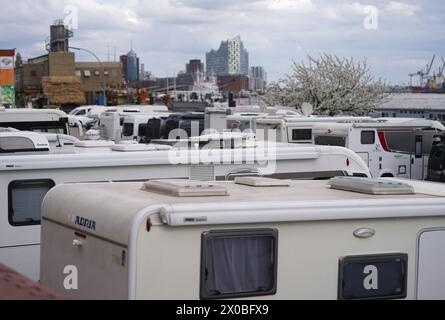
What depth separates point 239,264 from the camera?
5434mm

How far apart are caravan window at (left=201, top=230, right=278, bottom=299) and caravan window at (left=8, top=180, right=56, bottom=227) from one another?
14.8 feet

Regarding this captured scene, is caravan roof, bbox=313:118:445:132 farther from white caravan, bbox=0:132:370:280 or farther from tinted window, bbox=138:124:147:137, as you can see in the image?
white caravan, bbox=0:132:370:280

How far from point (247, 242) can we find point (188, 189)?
2.11 feet

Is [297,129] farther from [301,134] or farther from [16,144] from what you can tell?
[16,144]

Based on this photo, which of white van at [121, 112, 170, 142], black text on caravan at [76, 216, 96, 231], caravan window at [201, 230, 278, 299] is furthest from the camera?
white van at [121, 112, 170, 142]

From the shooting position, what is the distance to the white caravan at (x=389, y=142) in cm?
2266

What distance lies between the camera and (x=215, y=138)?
14086 mm

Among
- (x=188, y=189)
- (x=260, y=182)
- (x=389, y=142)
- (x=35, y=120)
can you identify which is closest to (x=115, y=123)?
(x=35, y=120)

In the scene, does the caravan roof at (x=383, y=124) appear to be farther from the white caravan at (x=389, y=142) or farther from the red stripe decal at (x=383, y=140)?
the red stripe decal at (x=383, y=140)

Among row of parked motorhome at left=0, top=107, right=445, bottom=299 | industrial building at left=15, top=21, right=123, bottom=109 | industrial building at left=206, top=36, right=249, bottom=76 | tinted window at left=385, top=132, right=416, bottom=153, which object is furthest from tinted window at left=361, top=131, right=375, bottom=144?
industrial building at left=206, top=36, right=249, bottom=76

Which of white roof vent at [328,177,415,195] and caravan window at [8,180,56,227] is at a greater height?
white roof vent at [328,177,415,195]

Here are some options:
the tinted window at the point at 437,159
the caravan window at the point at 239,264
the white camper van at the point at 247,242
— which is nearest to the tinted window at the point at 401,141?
the tinted window at the point at 437,159

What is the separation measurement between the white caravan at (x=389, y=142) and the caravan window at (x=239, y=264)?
17.3 meters

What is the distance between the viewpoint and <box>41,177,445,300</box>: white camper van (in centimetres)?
520
